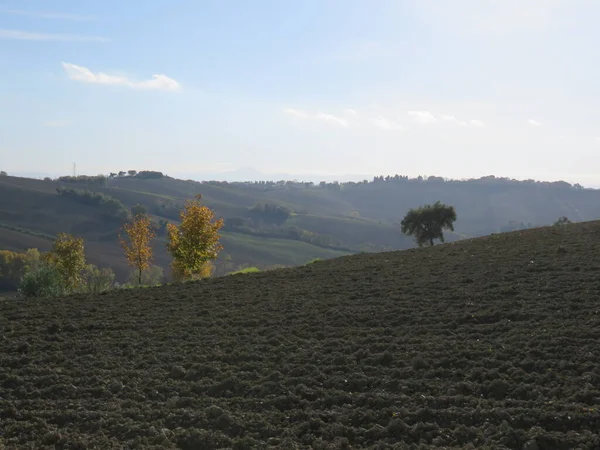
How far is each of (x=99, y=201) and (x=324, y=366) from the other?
135221 mm

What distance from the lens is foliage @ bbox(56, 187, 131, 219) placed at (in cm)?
13312

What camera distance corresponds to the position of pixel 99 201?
139 metres

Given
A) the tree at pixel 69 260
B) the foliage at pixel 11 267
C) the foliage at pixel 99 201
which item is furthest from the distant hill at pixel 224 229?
the tree at pixel 69 260

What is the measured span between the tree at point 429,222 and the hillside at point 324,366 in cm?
2545

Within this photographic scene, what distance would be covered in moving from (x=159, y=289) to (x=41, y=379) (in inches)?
530

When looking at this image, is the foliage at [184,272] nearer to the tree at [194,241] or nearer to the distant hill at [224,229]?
the tree at [194,241]

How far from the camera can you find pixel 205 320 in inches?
733

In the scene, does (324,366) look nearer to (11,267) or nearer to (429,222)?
(429,222)

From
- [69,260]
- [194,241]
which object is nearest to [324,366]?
[194,241]

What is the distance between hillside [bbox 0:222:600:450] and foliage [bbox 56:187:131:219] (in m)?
115

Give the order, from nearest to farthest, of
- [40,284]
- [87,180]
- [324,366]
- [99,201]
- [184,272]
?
[324,366]
[40,284]
[184,272]
[99,201]
[87,180]

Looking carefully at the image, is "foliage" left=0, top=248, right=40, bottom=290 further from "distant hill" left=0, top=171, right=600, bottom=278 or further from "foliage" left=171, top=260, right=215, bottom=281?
"foliage" left=171, top=260, right=215, bottom=281

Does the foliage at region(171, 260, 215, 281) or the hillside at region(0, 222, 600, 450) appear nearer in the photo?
the hillside at region(0, 222, 600, 450)

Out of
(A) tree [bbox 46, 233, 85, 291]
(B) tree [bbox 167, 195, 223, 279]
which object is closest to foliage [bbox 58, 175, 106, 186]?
(A) tree [bbox 46, 233, 85, 291]
